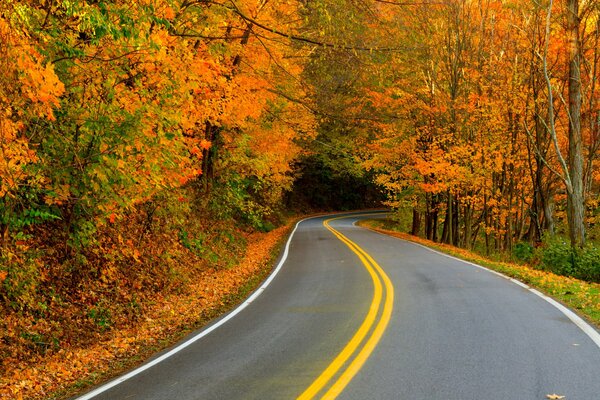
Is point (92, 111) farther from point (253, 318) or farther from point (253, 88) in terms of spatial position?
point (253, 88)

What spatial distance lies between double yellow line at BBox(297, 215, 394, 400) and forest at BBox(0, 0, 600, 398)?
11.9 feet

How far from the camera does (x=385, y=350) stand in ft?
22.9

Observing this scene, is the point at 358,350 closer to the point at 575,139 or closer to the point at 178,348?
the point at 178,348

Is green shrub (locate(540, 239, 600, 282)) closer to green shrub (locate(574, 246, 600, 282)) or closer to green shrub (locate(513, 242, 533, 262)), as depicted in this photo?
green shrub (locate(574, 246, 600, 282))

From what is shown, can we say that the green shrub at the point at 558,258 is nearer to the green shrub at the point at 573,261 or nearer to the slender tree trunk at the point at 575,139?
the green shrub at the point at 573,261

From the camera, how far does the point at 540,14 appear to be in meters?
20.1

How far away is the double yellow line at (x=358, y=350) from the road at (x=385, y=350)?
0.05ft

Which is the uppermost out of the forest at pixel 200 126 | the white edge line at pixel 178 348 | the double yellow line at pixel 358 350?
the forest at pixel 200 126

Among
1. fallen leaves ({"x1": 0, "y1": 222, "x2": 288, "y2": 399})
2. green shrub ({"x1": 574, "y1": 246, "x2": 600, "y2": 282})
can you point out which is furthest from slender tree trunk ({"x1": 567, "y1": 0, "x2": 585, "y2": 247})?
fallen leaves ({"x1": 0, "y1": 222, "x2": 288, "y2": 399})

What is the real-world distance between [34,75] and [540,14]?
63.3ft

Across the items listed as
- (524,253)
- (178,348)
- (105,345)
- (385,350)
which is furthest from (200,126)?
(524,253)

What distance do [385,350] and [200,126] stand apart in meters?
10.8

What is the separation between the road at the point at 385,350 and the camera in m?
5.59

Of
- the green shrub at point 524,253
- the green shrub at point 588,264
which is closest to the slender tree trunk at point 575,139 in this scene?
the green shrub at point 588,264
